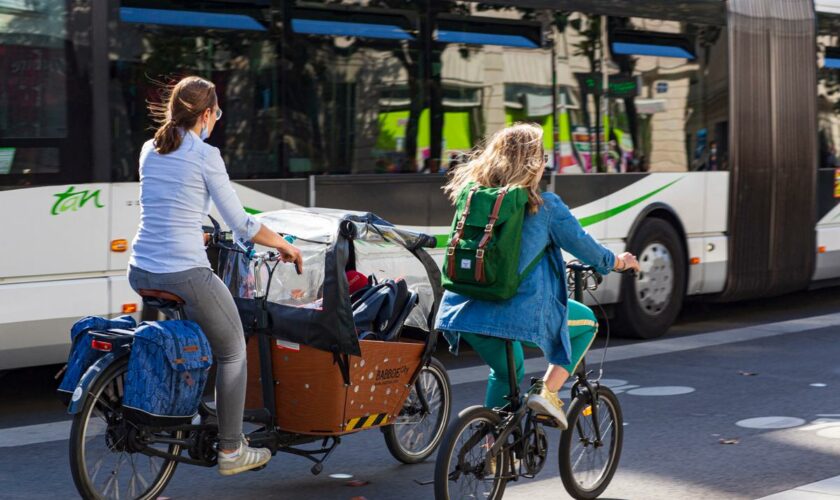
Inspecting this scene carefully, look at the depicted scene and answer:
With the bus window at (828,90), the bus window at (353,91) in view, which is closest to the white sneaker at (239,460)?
the bus window at (353,91)

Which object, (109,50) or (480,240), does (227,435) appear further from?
(109,50)

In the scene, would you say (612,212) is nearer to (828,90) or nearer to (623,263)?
(828,90)

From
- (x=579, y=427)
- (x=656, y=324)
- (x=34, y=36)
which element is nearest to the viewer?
(x=579, y=427)

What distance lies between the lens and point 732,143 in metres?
12.1

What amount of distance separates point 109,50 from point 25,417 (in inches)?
90.9

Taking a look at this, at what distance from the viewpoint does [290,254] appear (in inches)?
209

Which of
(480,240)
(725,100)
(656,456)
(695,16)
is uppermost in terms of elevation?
(695,16)

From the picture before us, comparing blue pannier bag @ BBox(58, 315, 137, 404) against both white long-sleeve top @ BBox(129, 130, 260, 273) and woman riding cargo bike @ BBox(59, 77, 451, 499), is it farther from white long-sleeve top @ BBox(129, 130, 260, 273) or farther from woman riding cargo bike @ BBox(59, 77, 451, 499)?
white long-sleeve top @ BBox(129, 130, 260, 273)

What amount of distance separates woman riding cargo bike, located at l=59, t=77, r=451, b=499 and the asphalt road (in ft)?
1.39

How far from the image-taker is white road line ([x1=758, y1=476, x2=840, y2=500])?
582cm

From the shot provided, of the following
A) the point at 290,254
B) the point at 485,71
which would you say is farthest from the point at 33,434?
the point at 485,71

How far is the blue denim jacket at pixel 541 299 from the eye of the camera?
5.19 metres

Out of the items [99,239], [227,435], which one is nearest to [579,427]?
[227,435]

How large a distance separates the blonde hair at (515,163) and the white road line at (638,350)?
3219mm
